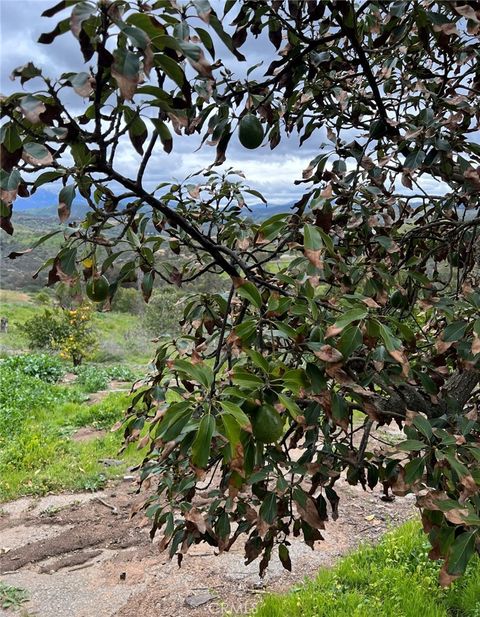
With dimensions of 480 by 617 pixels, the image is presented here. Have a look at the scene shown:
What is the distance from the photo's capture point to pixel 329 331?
1.08 m

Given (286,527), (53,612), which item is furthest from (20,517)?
(286,527)

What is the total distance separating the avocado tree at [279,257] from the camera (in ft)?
2.90

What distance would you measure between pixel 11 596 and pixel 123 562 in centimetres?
76

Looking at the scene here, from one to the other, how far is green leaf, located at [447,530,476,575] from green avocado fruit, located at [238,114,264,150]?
1.02 metres

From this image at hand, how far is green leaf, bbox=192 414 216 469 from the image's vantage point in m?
0.88

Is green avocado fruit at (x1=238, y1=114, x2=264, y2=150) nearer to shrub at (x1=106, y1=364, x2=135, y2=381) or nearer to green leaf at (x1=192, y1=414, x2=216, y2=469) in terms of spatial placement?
green leaf at (x1=192, y1=414, x2=216, y2=469)

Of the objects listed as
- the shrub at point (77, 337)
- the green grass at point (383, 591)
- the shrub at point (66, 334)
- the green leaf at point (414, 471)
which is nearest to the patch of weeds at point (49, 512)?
the green grass at point (383, 591)

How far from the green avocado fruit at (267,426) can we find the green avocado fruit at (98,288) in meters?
0.52

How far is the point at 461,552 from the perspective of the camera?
106 cm

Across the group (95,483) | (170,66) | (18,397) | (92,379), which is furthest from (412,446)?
(92,379)

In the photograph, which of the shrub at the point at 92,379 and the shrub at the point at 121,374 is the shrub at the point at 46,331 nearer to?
the shrub at the point at 92,379

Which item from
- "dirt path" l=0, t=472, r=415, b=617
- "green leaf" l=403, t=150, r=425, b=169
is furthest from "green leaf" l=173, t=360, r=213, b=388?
"dirt path" l=0, t=472, r=415, b=617

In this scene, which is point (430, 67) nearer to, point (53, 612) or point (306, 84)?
point (306, 84)

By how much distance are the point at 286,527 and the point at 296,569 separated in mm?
2487
